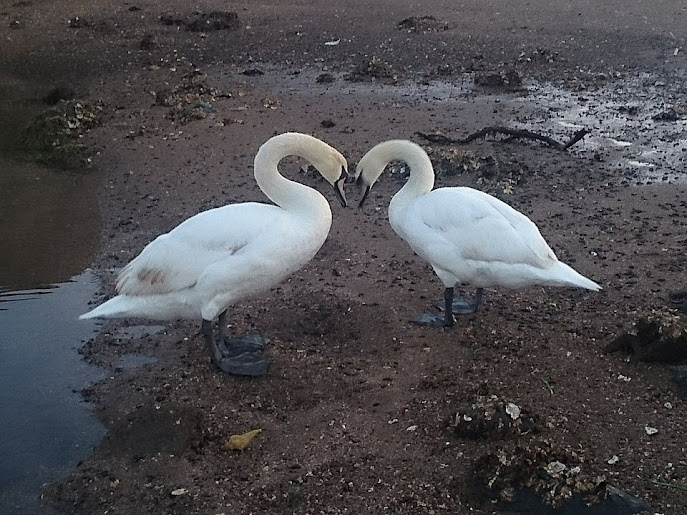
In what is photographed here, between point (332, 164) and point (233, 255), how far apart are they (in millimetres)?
843

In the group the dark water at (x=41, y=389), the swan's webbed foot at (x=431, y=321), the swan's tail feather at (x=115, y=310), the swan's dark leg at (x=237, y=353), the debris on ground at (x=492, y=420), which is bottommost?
the dark water at (x=41, y=389)

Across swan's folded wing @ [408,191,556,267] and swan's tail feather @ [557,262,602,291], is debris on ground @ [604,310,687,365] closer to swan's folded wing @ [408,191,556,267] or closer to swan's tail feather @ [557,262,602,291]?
swan's tail feather @ [557,262,602,291]

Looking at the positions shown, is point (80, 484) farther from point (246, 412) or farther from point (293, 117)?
point (293, 117)

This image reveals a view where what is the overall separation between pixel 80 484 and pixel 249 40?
10537 mm

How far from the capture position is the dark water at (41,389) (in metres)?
4.53

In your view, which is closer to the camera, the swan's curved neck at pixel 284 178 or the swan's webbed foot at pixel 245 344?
the swan's curved neck at pixel 284 178

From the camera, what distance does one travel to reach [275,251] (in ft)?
16.5

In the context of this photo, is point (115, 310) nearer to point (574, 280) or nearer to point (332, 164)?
point (332, 164)

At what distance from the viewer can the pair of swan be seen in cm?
508

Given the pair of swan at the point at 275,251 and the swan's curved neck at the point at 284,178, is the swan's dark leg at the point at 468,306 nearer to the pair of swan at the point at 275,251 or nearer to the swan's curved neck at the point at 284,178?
the pair of swan at the point at 275,251

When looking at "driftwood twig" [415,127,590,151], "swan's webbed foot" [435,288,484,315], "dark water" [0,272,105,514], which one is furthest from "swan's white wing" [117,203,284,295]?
"driftwood twig" [415,127,590,151]

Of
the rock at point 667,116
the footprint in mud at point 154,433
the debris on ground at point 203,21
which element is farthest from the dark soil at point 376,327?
the debris on ground at point 203,21

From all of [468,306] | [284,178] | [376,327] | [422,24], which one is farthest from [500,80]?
[284,178]

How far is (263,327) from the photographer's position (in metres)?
5.87
